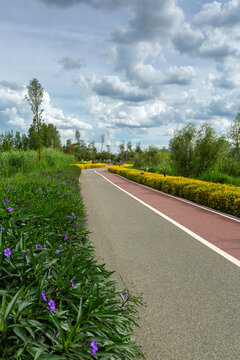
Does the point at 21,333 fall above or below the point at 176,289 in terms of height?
above

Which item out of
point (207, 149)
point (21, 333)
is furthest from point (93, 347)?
point (207, 149)

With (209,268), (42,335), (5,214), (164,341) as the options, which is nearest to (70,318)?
(42,335)

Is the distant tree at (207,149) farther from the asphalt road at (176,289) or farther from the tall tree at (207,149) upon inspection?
the asphalt road at (176,289)

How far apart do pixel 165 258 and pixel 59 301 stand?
2.99m

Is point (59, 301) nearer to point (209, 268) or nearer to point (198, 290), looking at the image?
point (198, 290)

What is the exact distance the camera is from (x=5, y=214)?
2.80m

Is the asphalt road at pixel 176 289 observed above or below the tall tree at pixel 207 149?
below

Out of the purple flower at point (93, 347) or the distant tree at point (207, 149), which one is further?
the distant tree at point (207, 149)

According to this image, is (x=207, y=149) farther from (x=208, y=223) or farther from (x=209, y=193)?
Result: (x=208, y=223)

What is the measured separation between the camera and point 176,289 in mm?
3264

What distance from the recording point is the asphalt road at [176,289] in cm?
229

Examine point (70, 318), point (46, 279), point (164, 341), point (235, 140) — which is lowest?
point (164, 341)

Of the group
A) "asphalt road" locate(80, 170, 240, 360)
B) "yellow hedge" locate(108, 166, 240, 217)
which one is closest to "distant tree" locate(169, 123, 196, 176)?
"yellow hedge" locate(108, 166, 240, 217)

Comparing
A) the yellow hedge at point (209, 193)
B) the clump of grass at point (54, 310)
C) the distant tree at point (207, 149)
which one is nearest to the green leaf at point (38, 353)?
the clump of grass at point (54, 310)
